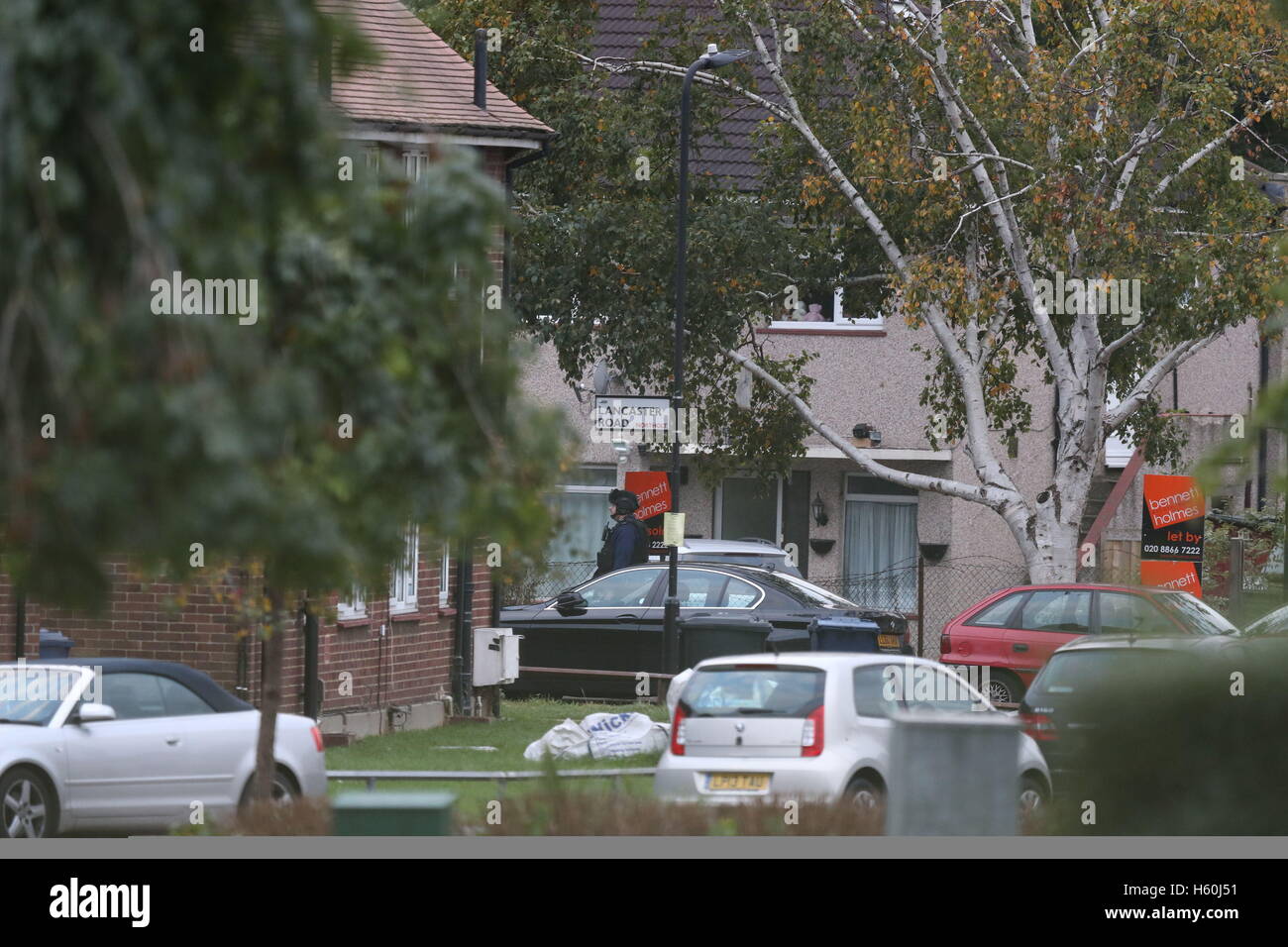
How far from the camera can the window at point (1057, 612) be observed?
63.3ft

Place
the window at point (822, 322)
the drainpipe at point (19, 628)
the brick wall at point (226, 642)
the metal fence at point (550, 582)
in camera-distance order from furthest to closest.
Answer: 1. the window at point (822, 322)
2. the metal fence at point (550, 582)
3. the brick wall at point (226, 642)
4. the drainpipe at point (19, 628)

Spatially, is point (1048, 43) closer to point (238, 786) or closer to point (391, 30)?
point (391, 30)

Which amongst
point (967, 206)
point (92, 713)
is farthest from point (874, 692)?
point (967, 206)

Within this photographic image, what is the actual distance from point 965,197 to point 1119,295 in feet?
9.56

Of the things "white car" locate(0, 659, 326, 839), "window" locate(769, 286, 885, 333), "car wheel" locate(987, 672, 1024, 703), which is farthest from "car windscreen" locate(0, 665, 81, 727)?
"window" locate(769, 286, 885, 333)

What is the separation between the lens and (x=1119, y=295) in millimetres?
20844

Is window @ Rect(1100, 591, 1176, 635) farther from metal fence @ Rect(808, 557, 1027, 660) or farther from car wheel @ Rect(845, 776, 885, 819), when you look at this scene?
metal fence @ Rect(808, 557, 1027, 660)

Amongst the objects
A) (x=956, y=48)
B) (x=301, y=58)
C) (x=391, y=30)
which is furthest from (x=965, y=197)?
(x=301, y=58)

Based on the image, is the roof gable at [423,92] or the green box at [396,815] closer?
the green box at [396,815]

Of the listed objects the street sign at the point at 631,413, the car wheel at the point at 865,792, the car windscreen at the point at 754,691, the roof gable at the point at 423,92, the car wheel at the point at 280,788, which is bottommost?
the car wheel at the point at 280,788

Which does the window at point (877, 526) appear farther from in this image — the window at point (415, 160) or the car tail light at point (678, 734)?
the car tail light at point (678, 734)

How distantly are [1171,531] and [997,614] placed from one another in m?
2.59

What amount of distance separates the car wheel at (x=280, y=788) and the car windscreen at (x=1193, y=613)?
8658mm

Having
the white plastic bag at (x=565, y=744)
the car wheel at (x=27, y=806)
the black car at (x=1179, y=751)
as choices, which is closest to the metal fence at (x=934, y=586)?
the white plastic bag at (x=565, y=744)
